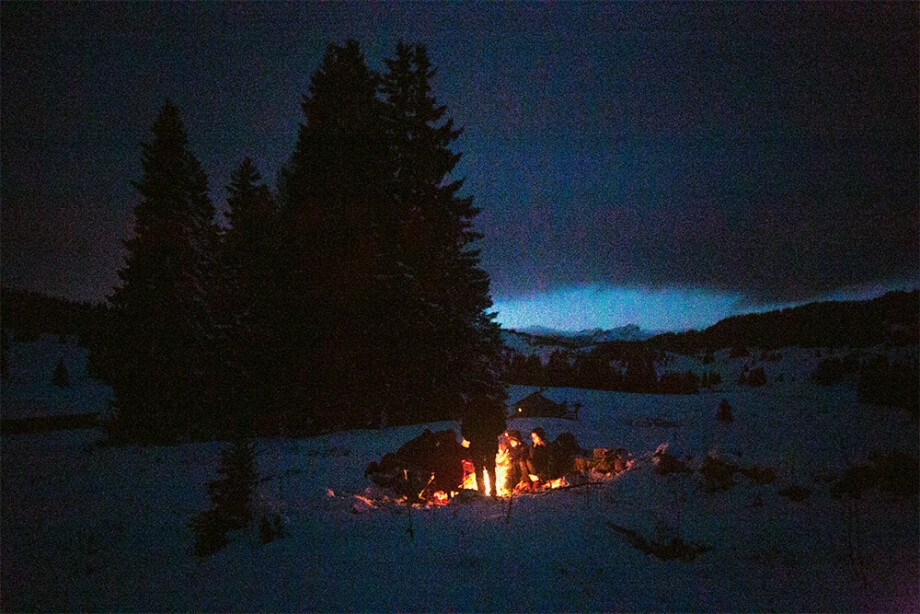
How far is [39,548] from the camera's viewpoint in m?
5.05

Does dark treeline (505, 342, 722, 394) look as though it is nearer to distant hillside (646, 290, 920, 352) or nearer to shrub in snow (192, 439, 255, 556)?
distant hillside (646, 290, 920, 352)

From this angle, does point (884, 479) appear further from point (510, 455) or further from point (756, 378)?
point (756, 378)

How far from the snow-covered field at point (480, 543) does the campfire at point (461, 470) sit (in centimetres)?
49

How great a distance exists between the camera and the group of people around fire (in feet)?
25.1

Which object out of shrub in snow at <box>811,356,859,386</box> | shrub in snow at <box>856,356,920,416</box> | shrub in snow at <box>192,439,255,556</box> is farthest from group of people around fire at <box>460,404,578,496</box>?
shrub in snow at <box>811,356,859,386</box>

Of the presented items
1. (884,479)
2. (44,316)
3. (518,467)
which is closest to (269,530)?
(518,467)

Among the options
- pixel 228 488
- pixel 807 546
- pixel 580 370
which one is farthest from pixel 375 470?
pixel 580 370

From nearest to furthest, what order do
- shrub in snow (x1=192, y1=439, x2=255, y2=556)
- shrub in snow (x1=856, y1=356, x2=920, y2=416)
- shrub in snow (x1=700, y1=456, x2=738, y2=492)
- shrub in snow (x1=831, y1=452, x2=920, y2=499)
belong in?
shrub in snow (x1=192, y1=439, x2=255, y2=556), shrub in snow (x1=831, y1=452, x2=920, y2=499), shrub in snow (x1=700, y1=456, x2=738, y2=492), shrub in snow (x1=856, y1=356, x2=920, y2=416)

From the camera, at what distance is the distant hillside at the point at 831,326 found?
8414 millimetres

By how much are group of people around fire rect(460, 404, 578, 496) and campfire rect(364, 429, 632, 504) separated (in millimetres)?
18

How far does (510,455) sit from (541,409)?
33.0 ft

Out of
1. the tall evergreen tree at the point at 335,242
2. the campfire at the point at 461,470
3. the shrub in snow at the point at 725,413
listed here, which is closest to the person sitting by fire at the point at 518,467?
the campfire at the point at 461,470

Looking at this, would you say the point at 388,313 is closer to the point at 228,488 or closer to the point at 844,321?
the point at 228,488

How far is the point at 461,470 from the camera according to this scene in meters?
7.86
